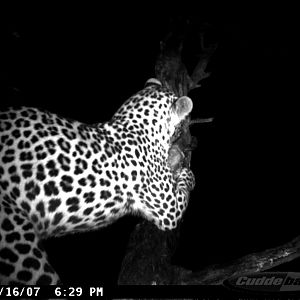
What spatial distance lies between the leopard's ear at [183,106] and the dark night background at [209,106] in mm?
2284

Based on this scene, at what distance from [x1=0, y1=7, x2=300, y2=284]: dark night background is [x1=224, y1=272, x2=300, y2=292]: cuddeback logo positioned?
3965mm

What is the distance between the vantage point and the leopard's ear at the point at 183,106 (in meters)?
3.42

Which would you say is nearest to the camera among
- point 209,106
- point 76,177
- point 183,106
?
point 76,177

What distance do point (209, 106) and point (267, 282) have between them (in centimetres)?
1210

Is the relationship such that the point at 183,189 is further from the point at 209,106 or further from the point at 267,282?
the point at 209,106

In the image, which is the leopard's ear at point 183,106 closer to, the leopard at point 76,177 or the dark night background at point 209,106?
the leopard at point 76,177

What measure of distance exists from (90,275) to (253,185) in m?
9.33

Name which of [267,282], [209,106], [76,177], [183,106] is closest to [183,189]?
[183,106]

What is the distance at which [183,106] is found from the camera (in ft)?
11.3

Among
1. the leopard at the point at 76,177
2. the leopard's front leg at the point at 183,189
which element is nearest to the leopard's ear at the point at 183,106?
the leopard at the point at 76,177

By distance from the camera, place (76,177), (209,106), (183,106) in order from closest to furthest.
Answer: (76,177) → (183,106) → (209,106)

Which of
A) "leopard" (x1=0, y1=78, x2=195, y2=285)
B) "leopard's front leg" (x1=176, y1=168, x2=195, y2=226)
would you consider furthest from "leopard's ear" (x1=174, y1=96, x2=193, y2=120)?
"leopard's front leg" (x1=176, y1=168, x2=195, y2=226)

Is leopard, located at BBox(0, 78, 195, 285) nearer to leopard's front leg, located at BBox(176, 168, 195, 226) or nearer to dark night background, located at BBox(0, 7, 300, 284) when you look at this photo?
leopard's front leg, located at BBox(176, 168, 195, 226)

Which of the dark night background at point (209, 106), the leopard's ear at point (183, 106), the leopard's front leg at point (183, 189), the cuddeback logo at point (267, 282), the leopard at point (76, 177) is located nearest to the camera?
the leopard at point (76, 177)
